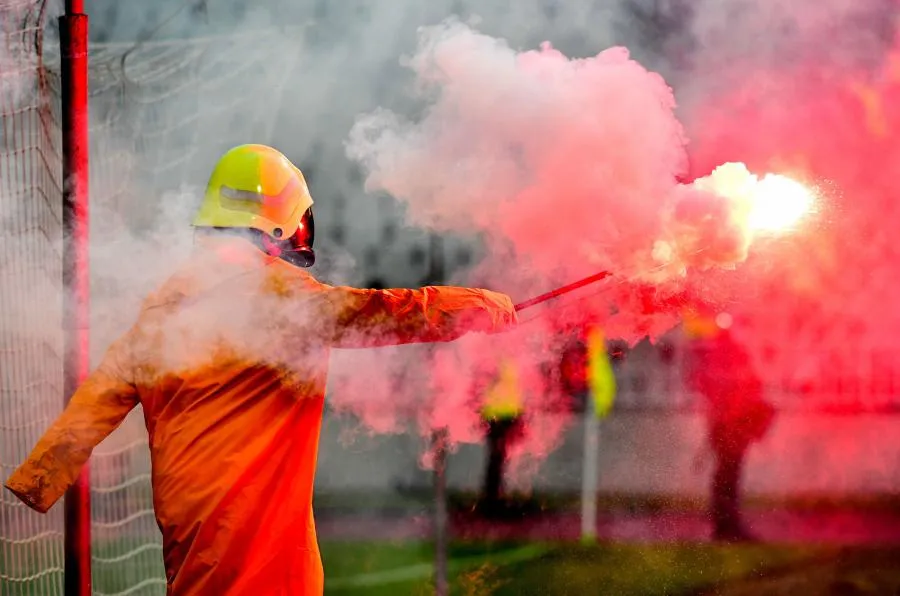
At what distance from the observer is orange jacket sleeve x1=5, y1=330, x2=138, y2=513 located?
120 inches

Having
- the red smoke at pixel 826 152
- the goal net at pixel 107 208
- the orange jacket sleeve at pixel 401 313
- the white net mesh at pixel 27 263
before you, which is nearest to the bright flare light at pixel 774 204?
the red smoke at pixel 826 152

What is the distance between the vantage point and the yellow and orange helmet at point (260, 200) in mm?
3080

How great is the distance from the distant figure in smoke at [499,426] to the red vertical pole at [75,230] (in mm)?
2136

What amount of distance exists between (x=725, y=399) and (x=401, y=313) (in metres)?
5.39

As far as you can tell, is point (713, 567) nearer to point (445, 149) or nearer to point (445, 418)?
point (445, 418)

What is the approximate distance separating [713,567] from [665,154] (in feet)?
11.8

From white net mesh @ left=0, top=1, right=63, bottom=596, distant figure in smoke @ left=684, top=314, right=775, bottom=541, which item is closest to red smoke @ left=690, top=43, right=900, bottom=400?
distant figure in smoke @ left=684, top=314, right=775, bottom=541

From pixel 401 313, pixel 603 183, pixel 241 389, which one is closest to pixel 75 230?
pixel 241 389

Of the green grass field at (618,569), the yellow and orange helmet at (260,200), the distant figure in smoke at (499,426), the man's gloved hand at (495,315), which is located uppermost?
the yellow and orange helmet at (260,200)

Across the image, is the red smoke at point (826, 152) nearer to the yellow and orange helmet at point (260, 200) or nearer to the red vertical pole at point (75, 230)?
the yellow and orange helmet at point (260, 200)

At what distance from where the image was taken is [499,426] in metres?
6.28

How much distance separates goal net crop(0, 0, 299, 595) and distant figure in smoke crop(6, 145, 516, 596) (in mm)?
1682

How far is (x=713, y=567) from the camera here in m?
6.64

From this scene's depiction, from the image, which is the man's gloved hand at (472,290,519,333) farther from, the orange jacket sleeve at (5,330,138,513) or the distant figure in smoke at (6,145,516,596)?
the orange jacket sleeve at (5,330,138,513)
